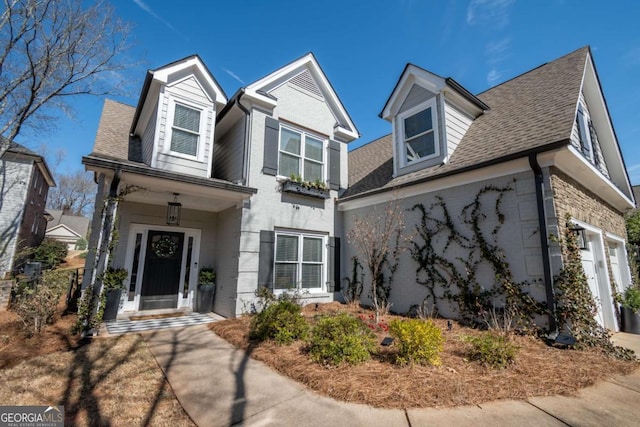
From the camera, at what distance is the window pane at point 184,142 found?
7.48 metres

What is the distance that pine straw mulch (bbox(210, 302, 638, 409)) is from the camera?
10.0 feet

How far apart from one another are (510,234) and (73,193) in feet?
161

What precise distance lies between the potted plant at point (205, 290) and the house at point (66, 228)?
31.2m

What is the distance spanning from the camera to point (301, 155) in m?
8.84

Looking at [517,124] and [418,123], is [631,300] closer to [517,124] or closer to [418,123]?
[517,124]

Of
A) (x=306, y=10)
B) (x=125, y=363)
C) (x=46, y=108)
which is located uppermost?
(x=306, y=10)

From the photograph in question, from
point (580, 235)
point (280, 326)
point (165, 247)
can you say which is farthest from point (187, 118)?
point (580, 235)

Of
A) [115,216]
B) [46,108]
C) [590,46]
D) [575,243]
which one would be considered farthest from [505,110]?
[46,108]

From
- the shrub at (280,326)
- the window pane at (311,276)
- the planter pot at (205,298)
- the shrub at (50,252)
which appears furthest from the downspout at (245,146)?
the shrub at (50,252)

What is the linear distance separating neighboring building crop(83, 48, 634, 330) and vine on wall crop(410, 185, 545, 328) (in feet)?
0.44

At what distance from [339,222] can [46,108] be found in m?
14.3

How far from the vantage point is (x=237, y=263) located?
718cm

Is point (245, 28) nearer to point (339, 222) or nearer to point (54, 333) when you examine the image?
point (339, 222)

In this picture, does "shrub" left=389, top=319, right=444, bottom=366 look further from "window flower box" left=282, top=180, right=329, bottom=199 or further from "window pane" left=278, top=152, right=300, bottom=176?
"window pane" left=278, top=152, right=300, bottom=176
